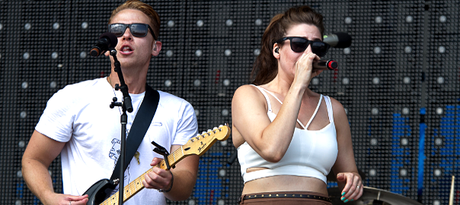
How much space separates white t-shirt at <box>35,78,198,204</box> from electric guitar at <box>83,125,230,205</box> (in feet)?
0.29

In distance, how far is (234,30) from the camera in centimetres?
443

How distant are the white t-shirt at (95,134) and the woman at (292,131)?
65 cm

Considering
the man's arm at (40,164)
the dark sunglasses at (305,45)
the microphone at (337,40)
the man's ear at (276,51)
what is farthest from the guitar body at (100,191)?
the microphone at (337,40)

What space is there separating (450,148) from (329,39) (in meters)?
1.99

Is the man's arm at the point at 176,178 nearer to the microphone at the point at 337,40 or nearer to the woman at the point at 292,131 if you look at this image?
the woman at the point at 292,131

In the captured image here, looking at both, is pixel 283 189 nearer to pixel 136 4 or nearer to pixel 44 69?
pixel 136 4

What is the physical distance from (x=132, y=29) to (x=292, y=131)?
4.39 feet

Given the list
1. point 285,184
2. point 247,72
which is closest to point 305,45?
point 285,184

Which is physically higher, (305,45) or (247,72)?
(305,45)

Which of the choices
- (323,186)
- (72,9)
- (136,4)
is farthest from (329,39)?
(72,9)

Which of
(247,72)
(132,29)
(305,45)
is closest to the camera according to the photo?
(305,45)

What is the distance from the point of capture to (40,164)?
2.98 m

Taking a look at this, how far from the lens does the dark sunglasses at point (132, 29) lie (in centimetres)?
→ 305

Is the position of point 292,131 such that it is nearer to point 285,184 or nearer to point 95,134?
point 285,184
